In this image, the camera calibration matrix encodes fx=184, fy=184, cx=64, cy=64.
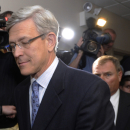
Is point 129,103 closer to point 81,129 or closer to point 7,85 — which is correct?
point 81,129

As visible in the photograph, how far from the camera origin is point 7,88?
1381 millimetres

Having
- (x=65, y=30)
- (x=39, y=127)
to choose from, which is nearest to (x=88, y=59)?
(x=65, y=30)

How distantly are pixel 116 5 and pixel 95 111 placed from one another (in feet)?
11.6

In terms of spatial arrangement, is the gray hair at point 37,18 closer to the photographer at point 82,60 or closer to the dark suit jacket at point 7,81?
the dark suit jacket at point 7,81

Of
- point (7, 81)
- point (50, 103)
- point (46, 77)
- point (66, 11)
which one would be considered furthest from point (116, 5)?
point (50, 103)

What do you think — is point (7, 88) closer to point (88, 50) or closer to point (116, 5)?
point (88, 50)

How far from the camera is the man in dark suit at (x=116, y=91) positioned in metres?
1.35

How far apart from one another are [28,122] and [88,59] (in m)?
1.44

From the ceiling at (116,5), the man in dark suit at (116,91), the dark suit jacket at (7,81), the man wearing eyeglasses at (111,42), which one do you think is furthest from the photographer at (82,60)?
the ceiling at (116,5)

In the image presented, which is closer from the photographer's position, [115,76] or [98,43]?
[115,76]

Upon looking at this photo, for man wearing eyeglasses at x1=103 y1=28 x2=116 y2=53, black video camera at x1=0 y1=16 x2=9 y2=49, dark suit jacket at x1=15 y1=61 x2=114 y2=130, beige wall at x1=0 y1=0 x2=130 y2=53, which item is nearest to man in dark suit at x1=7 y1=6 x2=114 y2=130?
dark suit jacket at x1=15 y1=61 x2=114 y2=130

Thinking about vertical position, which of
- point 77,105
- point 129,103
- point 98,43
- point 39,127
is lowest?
point 129,103

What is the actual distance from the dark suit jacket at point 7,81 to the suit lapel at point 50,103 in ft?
1.99

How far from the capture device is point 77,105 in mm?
782
